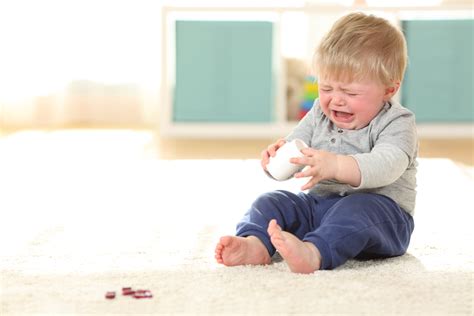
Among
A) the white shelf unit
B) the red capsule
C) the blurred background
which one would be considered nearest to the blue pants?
the red capsule

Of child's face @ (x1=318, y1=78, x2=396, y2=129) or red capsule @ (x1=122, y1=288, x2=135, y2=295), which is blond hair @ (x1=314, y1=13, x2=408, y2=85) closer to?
child's face @ (x1=318, y1=78, x2=396, y2=129)

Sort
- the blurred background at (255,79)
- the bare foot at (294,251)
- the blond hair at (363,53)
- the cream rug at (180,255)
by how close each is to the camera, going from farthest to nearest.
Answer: the blurred background at (255,79) < the blond hair at (363,53) < the bare foot at (294,251) < the cream rug at (180,255)

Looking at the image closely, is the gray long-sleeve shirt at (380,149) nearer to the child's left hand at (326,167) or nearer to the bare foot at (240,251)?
the child's left hand at (326,167)

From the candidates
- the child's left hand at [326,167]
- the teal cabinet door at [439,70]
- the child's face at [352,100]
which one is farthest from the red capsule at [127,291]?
the teal cabinet door at [439,70]

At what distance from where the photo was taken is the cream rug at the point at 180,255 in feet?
3.57

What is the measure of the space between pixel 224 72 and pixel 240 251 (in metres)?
1.89

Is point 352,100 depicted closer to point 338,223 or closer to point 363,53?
point 363,53

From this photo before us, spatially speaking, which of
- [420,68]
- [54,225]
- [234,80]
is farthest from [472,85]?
[54,225]

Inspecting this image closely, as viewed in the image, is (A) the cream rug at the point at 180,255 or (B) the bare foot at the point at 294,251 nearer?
(A) the cream rug at the point at 180,255

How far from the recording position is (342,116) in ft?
4.44

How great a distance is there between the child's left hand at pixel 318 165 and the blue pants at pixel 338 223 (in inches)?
2.5

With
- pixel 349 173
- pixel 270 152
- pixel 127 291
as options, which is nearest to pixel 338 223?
pixel 349 173

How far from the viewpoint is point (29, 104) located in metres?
3.47

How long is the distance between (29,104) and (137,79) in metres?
0.43
